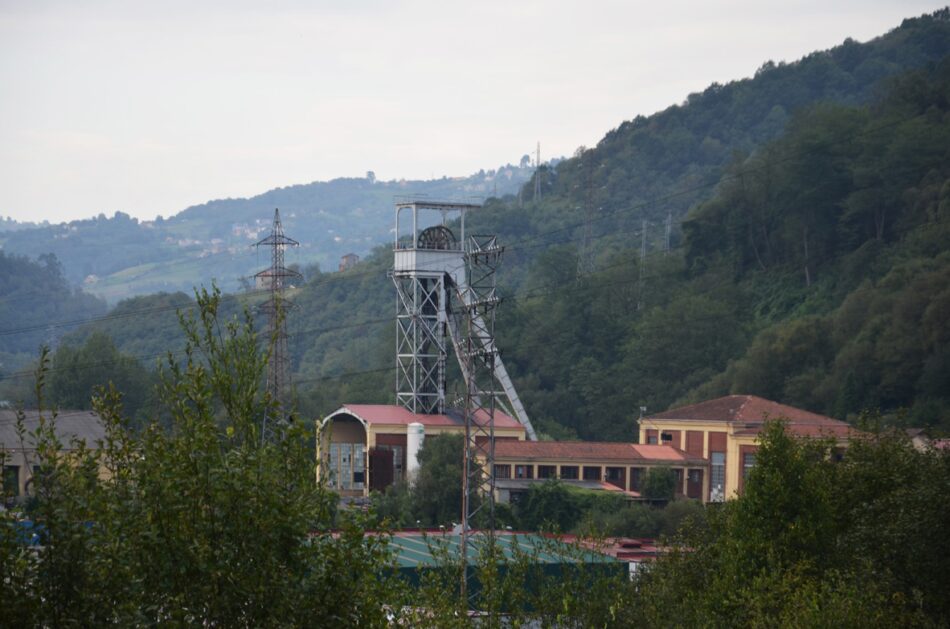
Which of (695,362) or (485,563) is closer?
(485,563)

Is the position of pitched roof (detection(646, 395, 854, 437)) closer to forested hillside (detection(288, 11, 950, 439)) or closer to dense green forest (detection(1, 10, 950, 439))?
dense green forest (detection(1, 10, 950, 439))

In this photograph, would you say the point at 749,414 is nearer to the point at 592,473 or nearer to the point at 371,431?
the point at 592,473

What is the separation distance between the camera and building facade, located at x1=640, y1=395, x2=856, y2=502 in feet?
195

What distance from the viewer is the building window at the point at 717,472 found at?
61.3 metres

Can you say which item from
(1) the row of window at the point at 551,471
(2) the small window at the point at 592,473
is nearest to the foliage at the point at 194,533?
(1) the row of window at the point at 551,471

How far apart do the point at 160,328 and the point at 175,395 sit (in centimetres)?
12616

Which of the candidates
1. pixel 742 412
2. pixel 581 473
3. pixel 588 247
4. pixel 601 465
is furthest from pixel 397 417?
pixel 588 247

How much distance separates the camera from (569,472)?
196 feet

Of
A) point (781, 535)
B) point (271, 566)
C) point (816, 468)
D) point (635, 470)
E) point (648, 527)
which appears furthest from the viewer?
point (635, 470)

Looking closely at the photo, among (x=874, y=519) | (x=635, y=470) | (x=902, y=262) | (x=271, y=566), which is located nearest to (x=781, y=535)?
(x=874, y=519)

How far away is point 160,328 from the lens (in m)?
139

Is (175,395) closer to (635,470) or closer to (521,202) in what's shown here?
(635,470)

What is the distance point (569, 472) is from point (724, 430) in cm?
727

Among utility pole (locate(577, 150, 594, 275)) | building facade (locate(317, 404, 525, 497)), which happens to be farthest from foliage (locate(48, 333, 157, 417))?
utility pole (locate(577, 150, 594, 275))
